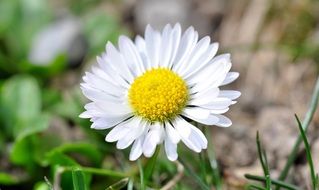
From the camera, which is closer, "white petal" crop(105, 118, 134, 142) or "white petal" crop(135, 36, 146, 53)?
"white petal" crop(105, 118, 134, 142)

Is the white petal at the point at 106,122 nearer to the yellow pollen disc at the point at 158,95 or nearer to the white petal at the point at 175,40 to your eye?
the yellow pollen disc at the point at 158,95

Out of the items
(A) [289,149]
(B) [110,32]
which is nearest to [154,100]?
(A) [289,149]

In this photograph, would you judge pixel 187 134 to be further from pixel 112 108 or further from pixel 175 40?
pixel 175 40

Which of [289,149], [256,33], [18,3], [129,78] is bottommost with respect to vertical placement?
[289,149]

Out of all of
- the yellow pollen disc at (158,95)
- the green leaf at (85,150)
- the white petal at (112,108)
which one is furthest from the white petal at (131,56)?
the green leaf at (85,150)

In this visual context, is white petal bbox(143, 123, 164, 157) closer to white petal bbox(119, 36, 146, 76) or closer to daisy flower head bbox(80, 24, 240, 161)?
daisy flower head bbox(80, 24, 240, 161)

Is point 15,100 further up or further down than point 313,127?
further up

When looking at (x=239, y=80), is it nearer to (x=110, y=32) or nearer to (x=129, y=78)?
(x=110, y=32)

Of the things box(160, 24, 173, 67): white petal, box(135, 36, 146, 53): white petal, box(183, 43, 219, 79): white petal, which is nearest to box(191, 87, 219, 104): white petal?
box(183, 43, 219, 79): white petal
